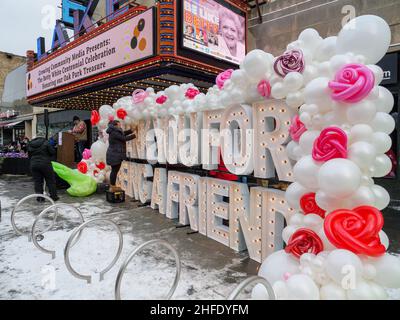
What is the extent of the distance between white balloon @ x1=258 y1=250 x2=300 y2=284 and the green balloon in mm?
6686

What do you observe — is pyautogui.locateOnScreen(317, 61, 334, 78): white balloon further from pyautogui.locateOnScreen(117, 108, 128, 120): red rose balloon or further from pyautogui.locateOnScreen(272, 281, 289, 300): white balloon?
pyautogui.locateOnScreen(117, 108, 128, 120): red rose balloon

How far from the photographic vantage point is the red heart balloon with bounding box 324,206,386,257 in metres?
2.52

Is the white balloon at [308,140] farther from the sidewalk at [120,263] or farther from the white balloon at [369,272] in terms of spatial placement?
the sidewalk at [120,263]

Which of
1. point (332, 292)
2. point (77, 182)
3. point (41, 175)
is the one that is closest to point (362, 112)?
point (332, 292)

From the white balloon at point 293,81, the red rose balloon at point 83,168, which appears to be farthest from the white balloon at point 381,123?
the red rose balloon at point 83,168

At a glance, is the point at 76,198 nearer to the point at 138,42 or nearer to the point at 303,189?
the point at 138,42

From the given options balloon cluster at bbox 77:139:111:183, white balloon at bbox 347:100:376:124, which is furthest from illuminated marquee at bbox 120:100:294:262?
balloon cluster at bbox 77:139:111:183

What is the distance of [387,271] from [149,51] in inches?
279

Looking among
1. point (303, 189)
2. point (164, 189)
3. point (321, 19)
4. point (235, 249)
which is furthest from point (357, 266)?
point (321, 19)

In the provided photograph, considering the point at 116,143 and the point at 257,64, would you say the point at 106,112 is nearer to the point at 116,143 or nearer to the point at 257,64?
the point at 116,143

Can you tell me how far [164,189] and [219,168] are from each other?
180cm

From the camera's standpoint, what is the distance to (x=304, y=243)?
2.86m

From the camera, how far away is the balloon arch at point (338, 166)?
2.52 meters

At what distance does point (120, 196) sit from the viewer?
7699 mm
